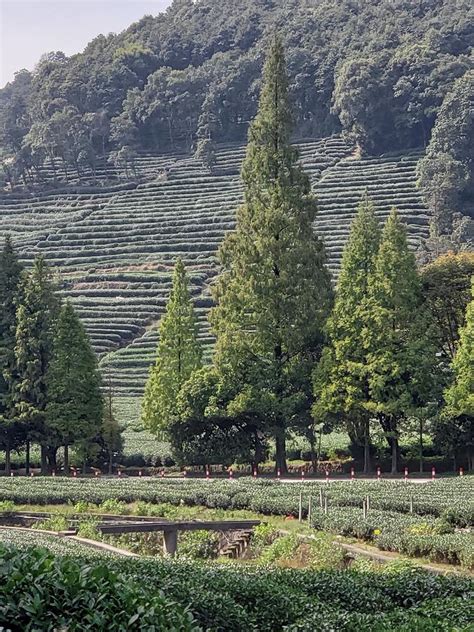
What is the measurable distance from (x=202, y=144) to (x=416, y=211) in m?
33.7

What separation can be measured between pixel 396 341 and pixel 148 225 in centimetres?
6531

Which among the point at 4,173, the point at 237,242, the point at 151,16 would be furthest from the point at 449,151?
the point at 151,16

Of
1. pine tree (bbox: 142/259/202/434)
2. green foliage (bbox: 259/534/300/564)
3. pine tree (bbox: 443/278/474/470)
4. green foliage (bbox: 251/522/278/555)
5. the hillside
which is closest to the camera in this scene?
green foliage (bbox: 259/534/300/564)

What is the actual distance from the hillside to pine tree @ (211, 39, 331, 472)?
2606 centimetres

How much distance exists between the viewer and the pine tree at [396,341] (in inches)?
1644

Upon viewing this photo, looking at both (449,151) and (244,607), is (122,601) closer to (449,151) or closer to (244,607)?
(244,607)

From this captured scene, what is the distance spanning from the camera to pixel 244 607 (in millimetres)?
13039

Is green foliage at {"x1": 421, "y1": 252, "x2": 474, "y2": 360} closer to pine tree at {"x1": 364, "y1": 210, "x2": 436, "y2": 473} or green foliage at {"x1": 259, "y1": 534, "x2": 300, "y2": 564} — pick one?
pine tree at {"x1": 364, "y1": 210, "x2": 436, "y2": 473}

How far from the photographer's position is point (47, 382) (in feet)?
155

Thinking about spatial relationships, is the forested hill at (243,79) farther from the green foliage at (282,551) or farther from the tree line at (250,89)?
the green foliage at (282,551)

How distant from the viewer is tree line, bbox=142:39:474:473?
4216 centimetres

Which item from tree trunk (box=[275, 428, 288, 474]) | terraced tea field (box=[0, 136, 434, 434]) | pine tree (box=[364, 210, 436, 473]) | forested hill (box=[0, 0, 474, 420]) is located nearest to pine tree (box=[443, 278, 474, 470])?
pine tree (box=[364, 210, 436, 473])

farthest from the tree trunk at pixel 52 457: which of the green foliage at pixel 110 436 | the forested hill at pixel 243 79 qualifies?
the forested hill at pixel 243 79

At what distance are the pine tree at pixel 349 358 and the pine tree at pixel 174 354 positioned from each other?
8455 mm
